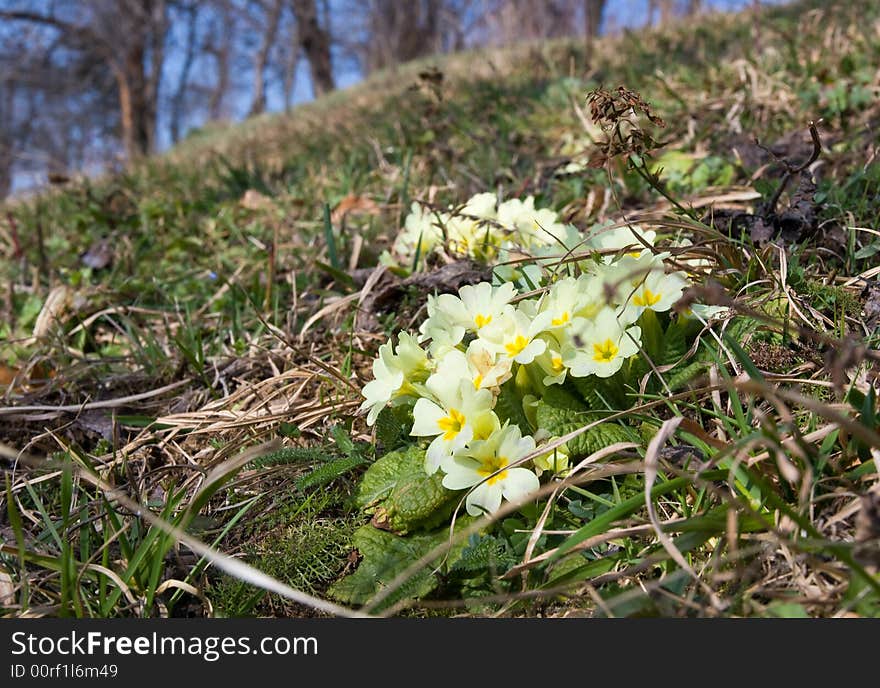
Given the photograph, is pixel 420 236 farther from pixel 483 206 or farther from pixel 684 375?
pixel 684 375

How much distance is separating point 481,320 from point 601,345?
26cm

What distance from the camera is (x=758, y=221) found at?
200 cm

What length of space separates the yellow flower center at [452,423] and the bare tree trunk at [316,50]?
1409 cm

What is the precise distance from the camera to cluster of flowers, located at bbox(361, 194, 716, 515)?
1.29 meters

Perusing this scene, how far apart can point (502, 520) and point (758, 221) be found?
48.1 inches

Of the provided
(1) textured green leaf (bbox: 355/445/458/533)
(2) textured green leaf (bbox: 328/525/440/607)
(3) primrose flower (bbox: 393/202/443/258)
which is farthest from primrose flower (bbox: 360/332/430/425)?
(3) primrose flower (bbox: 393/202/443/258)

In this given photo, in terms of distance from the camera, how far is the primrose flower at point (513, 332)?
1364 mm

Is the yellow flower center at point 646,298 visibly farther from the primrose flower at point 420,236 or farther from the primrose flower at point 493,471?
the primrose flower at point 420,236

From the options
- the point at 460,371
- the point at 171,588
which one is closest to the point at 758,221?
the point at 460,371

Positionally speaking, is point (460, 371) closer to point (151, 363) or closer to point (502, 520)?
point (502, 520)

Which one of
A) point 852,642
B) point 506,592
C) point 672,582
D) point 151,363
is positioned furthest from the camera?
point 151,363

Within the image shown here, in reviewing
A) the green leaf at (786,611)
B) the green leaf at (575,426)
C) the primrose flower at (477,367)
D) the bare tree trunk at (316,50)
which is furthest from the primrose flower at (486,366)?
the bare tree trunk at (316,50)

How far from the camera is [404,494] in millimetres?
1366

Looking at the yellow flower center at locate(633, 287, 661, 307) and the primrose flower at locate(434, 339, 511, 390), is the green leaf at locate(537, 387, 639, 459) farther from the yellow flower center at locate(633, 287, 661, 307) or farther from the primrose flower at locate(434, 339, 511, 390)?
the yellow flower center at locate(633, 287, 661, 307)
